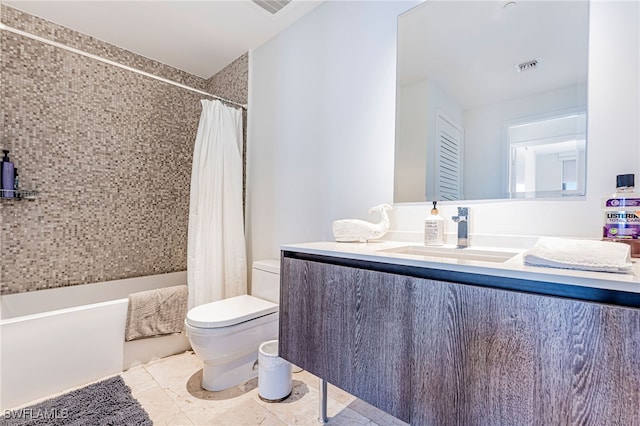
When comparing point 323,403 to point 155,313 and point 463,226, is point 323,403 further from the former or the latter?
point 155,313

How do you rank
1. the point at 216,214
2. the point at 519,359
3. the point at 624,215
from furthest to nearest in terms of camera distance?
the point at 216,214 → the point at 624,215 → the point at 519,359

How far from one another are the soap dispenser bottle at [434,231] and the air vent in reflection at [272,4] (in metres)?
1.62

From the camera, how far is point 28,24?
200cm

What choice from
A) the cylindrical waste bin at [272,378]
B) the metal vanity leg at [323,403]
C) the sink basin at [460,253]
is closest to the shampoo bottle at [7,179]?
the cylindrical waste bin at [272,378]

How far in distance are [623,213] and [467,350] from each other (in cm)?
66

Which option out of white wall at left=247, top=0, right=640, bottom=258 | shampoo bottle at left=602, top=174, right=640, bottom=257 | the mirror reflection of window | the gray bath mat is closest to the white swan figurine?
white wall at left=247, top=0, right=640, bottom=258

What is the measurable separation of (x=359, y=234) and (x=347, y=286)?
0.44 m

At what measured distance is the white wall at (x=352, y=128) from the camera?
3.25ft

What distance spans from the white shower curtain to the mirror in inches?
50.7

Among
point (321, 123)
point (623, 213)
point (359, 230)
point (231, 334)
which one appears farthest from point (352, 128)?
point (231, 334)

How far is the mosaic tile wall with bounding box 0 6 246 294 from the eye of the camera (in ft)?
6.36

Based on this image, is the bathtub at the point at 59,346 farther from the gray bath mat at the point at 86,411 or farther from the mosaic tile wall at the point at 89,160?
the mosaic tile wall at the point at 89,160

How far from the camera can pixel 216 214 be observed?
2148 millimetres

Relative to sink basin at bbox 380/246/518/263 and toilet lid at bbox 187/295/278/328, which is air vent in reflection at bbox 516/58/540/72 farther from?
toilet lid at bbox 187/295/278/328
